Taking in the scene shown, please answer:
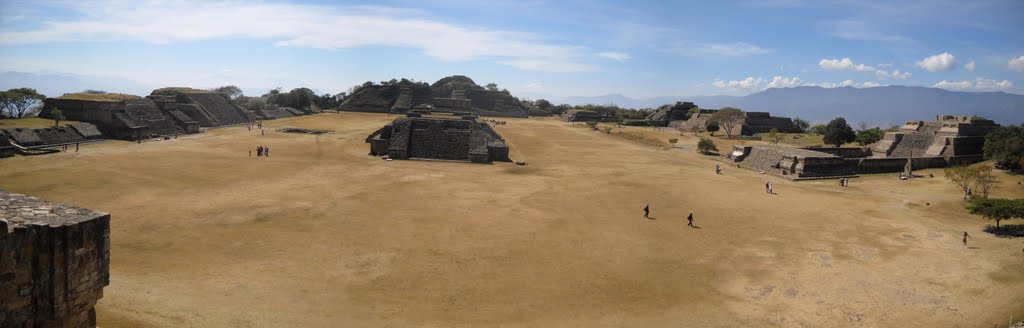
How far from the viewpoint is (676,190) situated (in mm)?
29172

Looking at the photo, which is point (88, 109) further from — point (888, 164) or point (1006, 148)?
point (1006, 148)

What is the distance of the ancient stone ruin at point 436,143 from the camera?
3766cm

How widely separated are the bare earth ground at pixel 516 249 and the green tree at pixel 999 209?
35.9 inches

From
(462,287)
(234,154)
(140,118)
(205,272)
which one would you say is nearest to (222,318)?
(205,272)

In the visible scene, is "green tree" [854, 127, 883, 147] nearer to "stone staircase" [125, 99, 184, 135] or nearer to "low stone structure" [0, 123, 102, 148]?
"stone staircase" [125, 99, 184, 135]

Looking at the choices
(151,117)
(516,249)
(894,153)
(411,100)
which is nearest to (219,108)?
(151,117)

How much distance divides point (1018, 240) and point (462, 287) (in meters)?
20.4

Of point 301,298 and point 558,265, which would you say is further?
point 558,265

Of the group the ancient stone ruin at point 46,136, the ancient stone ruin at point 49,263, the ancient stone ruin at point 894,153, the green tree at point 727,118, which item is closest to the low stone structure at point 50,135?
→ the ancient stone ruin at point 46,136

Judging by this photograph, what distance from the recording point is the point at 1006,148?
33219mm

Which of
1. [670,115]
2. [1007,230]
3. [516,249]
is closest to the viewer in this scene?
[516,249]

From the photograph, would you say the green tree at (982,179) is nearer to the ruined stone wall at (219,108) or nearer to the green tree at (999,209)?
the green tree at (999,209)

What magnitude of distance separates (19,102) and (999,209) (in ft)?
204

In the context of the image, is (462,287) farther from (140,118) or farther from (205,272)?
(140,118)
